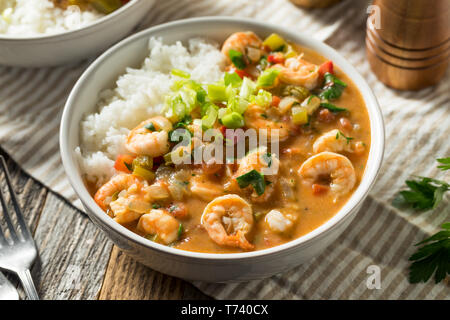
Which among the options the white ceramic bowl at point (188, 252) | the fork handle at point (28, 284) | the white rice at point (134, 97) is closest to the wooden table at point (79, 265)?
the fork handle at point (28, 284)

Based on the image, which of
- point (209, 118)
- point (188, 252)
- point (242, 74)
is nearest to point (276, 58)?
point (242, 74)

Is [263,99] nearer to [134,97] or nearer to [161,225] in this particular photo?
[134,97]

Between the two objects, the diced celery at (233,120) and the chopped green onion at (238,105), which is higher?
the chopped green onion at (238,105)

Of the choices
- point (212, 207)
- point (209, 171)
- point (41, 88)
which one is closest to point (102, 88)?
point (41, 88)

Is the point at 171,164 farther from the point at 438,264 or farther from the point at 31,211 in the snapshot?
the point at 438,264

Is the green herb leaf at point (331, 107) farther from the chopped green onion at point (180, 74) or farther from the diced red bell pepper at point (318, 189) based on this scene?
the chopped green onion at point (180, 74)

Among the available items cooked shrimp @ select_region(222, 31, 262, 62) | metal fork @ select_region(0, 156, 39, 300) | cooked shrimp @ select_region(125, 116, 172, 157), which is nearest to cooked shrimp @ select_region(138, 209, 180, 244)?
cooked shrimp @ select_region(125, 116, 172, 157)

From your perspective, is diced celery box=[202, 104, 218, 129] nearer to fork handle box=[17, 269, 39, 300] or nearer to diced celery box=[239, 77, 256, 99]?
diced celery box=[239, 77, 256, 99]
